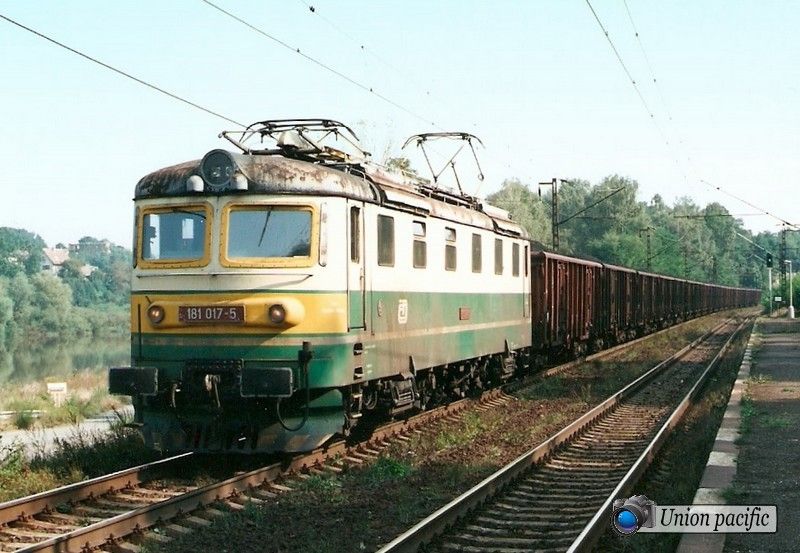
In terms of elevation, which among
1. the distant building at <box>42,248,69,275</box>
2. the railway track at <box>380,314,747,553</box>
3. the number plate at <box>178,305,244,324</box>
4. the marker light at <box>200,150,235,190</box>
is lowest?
the railway track at <box>380,314,747,553</box>

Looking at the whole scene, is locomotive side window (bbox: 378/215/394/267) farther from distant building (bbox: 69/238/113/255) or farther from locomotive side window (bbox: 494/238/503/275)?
distant building (bbox: 69/238/113/255)

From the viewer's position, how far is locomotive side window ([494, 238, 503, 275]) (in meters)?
16.9

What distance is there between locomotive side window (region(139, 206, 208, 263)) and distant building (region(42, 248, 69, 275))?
13027cm

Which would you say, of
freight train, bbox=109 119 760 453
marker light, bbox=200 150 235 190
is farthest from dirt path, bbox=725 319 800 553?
marker light, bbox=200 150 235 190

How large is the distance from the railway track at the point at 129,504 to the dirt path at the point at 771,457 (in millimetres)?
4335

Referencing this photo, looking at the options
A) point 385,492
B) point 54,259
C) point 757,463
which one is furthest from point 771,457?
point 54,259

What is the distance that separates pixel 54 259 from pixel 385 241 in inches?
5903

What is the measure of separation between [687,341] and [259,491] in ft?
106

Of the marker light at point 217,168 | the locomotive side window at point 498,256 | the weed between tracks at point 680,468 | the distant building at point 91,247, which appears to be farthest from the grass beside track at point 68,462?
the distant building at point 91,247

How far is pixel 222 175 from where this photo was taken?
1046 cm

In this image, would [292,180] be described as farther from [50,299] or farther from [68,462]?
[50,299]

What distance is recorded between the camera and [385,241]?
11797 mm

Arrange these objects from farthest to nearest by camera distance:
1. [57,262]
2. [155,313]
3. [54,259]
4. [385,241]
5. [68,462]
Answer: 1. [54,259]
2. [57,262]
3. [385,241]
4. [68,462]
5. [155,313]

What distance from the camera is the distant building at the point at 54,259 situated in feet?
460
